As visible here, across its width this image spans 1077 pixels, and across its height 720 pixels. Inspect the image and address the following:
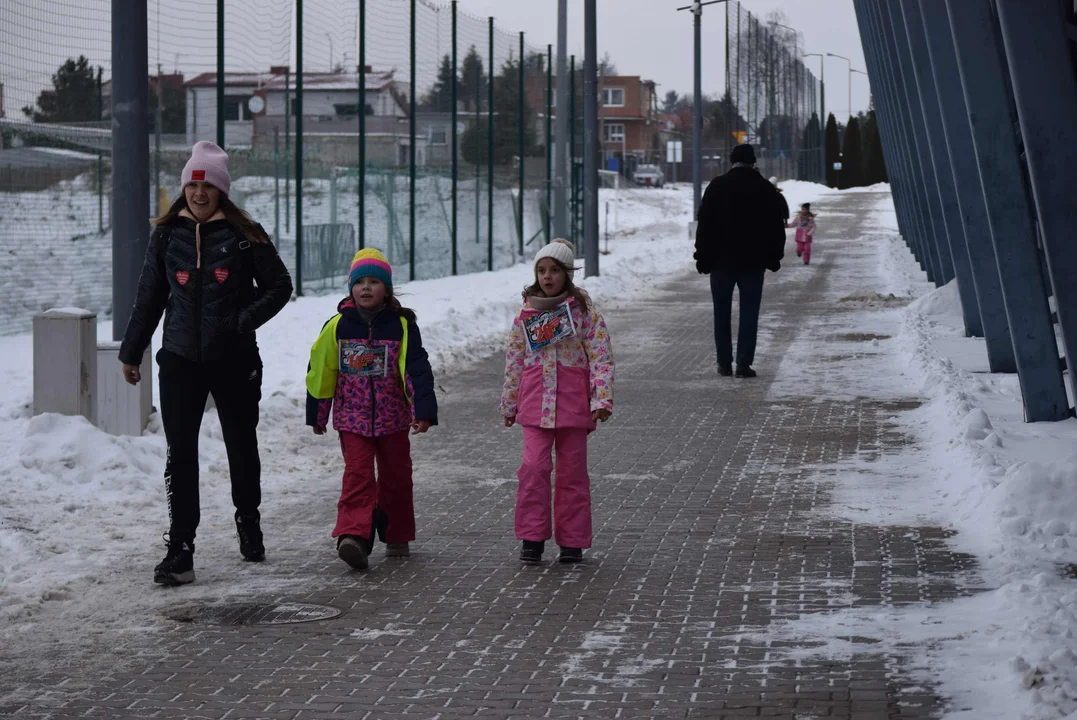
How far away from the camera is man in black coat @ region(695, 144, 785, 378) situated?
530 inches

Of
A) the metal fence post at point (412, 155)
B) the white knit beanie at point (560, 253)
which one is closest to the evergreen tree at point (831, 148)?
the metal fence post at point (412, 155)

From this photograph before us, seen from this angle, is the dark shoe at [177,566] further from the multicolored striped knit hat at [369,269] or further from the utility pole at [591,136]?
the utility pole at [591,136]

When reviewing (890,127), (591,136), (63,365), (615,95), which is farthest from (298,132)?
(615,95)

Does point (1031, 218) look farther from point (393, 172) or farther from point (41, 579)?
point (393, 172)

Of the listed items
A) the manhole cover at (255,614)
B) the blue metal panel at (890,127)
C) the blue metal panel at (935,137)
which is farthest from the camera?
the blue metal panel at (890,127)

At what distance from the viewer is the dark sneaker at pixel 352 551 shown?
6676mm

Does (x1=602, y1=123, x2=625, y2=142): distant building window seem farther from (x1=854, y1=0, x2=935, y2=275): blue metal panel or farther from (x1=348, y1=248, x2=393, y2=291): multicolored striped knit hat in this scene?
(x1=348, y1=248, x2=393, y2=291): multicolored striped knit hat

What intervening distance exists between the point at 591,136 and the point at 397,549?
19.5 m

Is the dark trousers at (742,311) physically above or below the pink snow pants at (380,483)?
above

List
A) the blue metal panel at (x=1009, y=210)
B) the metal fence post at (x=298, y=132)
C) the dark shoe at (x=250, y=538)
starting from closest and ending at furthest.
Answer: the dark shoe at (x=250, y=538)
the blue metal panel at (x=1009, y=210)
the metal fence post at (x=298, y=132)

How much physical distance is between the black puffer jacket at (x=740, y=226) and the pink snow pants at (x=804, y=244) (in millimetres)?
17033

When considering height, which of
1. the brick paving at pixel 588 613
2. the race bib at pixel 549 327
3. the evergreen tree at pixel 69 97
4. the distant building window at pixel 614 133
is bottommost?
the brick paving at pixel 588 613

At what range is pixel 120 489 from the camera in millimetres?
8305

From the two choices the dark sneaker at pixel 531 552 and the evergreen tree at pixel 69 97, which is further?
the evergreen tree at pixel 69 97
